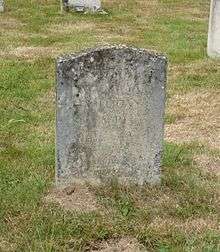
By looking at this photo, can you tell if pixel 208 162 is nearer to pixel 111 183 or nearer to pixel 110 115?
pixel 111 183

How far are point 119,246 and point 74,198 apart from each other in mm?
826

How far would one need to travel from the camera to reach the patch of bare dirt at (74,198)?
5.29m

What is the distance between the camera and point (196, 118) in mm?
8148

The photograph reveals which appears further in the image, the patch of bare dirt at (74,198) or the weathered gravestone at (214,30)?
the weathered gravestone at (214,30)

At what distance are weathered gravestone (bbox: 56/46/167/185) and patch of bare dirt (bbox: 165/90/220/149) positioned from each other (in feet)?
5.30

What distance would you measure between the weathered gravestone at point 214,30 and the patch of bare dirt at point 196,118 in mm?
2263

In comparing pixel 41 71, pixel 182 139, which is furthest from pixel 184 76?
pixel 182 139

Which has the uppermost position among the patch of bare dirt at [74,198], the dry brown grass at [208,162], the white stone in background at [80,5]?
the white stone in background at [80,5]

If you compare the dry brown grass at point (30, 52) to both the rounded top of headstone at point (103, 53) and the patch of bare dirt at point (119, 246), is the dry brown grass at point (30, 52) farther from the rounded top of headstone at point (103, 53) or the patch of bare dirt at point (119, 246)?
the patch of bare dirt at point (119, 246)

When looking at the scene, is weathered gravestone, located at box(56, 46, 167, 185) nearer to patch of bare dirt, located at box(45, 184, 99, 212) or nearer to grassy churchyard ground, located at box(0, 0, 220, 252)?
patch of bare dirt, located at box(45, 184, 99, 212)

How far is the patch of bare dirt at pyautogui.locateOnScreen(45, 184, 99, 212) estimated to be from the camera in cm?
529

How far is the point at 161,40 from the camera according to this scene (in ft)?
43.3

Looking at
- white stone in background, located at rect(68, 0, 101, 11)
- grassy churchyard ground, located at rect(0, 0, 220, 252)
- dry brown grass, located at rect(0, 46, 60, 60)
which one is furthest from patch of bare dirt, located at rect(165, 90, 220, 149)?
white stone in background, located at rect(68, 0, 101, 11)

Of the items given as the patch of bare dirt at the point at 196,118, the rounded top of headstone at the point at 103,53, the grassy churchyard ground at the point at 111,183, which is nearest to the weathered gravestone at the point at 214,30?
the grassy churchyard ground at the point at 111,183
